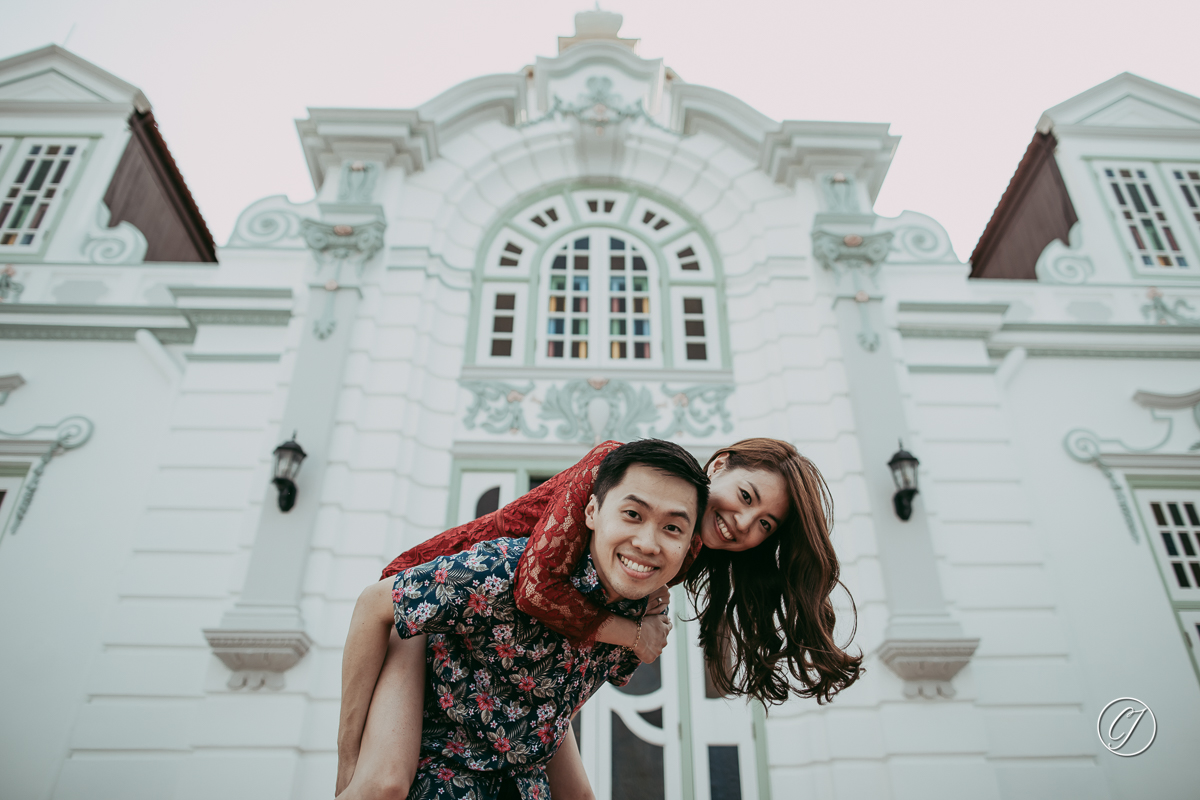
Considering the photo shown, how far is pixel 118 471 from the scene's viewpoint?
22.9ft

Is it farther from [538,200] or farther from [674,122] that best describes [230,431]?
[674,122]

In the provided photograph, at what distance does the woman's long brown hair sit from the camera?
219 centimetres

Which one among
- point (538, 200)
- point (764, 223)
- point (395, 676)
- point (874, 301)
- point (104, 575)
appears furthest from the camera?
point (538, 200)

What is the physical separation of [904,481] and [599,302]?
136 inches

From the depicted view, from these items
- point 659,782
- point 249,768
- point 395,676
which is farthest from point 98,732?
point 395,676

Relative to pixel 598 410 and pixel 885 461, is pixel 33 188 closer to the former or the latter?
pixel 598 410

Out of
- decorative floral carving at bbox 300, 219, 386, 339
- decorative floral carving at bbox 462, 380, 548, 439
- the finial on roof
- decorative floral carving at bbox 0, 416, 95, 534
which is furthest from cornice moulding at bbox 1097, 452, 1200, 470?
decorative floral carving at bbox 0, 416, 95, 534

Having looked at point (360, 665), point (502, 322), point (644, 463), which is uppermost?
point (502, 322)

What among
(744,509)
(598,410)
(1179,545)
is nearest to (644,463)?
(744,509)

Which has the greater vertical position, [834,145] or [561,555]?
[834,145]

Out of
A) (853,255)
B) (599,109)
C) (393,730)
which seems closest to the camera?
(393,730)

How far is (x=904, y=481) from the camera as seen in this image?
6.20 m

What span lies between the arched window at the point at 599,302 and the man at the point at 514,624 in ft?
18.6

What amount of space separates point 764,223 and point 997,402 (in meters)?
2.93
